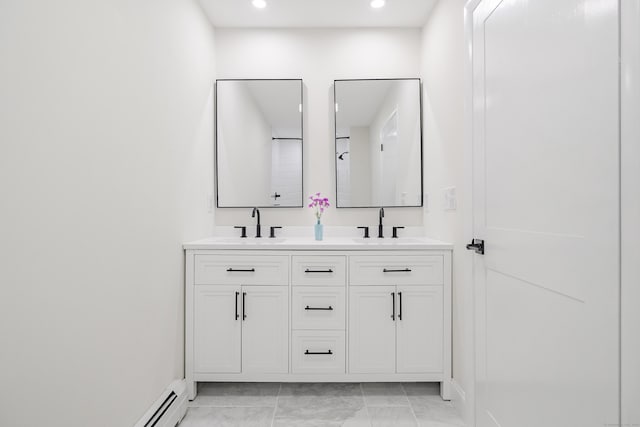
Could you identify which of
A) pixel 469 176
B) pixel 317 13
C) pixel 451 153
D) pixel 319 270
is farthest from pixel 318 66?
pixel 319 270

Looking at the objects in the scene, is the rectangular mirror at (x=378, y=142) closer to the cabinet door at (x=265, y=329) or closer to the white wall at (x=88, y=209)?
the cabinet door at (x=265, y=329)

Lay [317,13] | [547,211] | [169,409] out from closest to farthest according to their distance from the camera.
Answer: [547,211]
[169,409]
[317,13]

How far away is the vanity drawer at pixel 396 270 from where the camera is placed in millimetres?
1884

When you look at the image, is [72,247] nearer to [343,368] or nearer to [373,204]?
[343,368]

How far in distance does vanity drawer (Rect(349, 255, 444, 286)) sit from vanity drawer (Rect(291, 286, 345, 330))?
0.48ft

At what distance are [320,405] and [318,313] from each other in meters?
0.51

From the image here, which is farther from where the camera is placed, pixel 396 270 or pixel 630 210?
pixel 396 270

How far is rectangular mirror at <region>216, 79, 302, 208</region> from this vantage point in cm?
244

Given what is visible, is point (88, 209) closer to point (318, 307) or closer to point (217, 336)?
point (217, 336)

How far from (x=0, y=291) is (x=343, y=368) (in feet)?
5.28

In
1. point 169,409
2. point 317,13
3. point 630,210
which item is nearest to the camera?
point 630,210

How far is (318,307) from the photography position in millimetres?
1888

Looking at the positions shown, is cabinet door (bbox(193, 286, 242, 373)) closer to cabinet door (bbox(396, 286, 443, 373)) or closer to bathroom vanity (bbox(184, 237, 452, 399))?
bathroom vanity (bbox(184, 237, 452, 399))

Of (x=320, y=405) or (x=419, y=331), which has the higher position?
(x=419, y=331)
